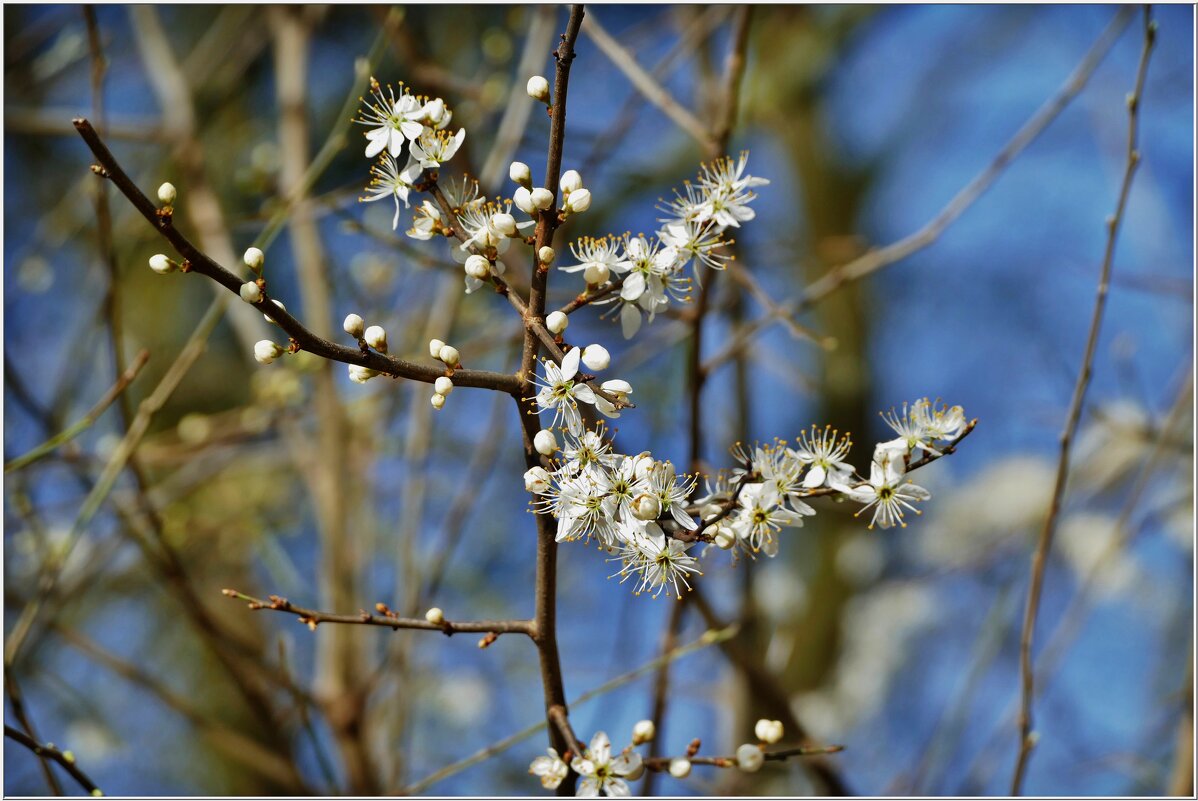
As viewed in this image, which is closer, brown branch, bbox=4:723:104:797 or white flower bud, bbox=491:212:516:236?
white flower bud, bbox=491:212:516:236

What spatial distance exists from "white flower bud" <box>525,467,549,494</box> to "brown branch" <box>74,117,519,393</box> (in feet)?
0.27

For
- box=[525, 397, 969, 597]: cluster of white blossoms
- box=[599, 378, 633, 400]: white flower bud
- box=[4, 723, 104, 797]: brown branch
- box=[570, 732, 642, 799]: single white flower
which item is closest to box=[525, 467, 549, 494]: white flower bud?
box=[525, 397, 969, 597]: cluster of white blossoms

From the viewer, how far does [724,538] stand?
936 mm

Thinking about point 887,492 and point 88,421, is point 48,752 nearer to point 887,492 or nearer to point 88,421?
point 88,421

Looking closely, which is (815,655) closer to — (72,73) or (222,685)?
(222,685)

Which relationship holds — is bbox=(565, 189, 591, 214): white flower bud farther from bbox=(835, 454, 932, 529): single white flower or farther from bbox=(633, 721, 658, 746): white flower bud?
bbox=(633, 721, 658, 746): white flower bud

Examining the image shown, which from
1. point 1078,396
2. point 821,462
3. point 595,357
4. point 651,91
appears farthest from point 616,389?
point 651,91

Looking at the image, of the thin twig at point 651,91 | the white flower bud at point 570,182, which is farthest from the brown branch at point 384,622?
the thin twig at point 651,91

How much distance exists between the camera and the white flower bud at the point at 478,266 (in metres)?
0.95

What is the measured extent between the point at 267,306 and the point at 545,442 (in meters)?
0.28

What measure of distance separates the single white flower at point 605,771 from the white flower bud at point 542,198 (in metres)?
0.57

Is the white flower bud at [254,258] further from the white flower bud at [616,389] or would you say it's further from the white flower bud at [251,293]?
the white flower bud at [616,389]

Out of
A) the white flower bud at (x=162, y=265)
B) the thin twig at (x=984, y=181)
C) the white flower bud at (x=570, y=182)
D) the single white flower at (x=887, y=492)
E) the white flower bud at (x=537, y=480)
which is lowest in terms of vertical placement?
the white flower bud at (x=537, y=480)

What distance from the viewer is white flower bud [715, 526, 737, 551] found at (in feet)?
3.06
